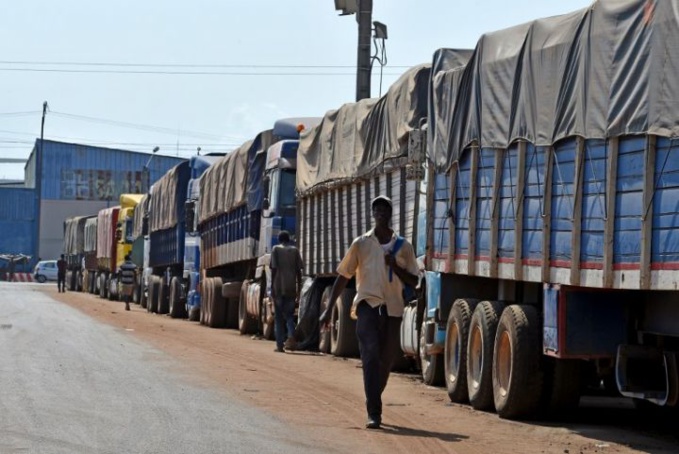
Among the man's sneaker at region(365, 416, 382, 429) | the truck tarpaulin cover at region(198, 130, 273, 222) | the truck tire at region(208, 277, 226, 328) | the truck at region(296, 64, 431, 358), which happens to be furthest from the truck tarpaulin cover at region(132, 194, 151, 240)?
the man's sneaker at region(365, 416, 382, 429)

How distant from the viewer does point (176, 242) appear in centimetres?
3691

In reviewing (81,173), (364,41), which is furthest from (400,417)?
(81,173)

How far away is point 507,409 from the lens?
471 inches

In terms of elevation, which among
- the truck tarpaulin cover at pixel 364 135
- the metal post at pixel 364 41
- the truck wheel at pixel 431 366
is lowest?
the truck wheel at pixel 431 366

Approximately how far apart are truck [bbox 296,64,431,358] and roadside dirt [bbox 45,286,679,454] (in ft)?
5.60

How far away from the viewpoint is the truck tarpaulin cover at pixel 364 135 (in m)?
16.6

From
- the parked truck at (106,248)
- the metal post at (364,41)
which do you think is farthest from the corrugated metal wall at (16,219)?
the metal post at (364,41)

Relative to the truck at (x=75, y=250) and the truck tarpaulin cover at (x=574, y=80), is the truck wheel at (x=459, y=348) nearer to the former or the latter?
the truck tarpaulin cover at (x=574, y=80)

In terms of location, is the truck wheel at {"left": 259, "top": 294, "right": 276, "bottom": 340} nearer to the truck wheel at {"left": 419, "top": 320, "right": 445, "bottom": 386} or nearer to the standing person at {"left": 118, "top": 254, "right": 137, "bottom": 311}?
the truck wheel at {"left": 419, "top": 320, "right": 445, "bottom": 386}

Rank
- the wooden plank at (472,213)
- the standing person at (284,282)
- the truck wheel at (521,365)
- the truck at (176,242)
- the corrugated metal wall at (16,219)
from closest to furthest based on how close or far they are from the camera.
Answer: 1. the truck wheel at (521,365)
2. the wooden plank at (472,213)
3. the standing person at (284,282)
4. the truck at (176,242)
5. the corrugated metal wall at (16,219)

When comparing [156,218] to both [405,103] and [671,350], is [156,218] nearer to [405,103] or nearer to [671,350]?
[405,103]

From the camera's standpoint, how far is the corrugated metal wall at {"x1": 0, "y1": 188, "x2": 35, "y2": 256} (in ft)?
332

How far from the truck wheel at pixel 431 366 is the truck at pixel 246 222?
840 centimetres

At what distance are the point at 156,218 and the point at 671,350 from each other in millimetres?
31488
